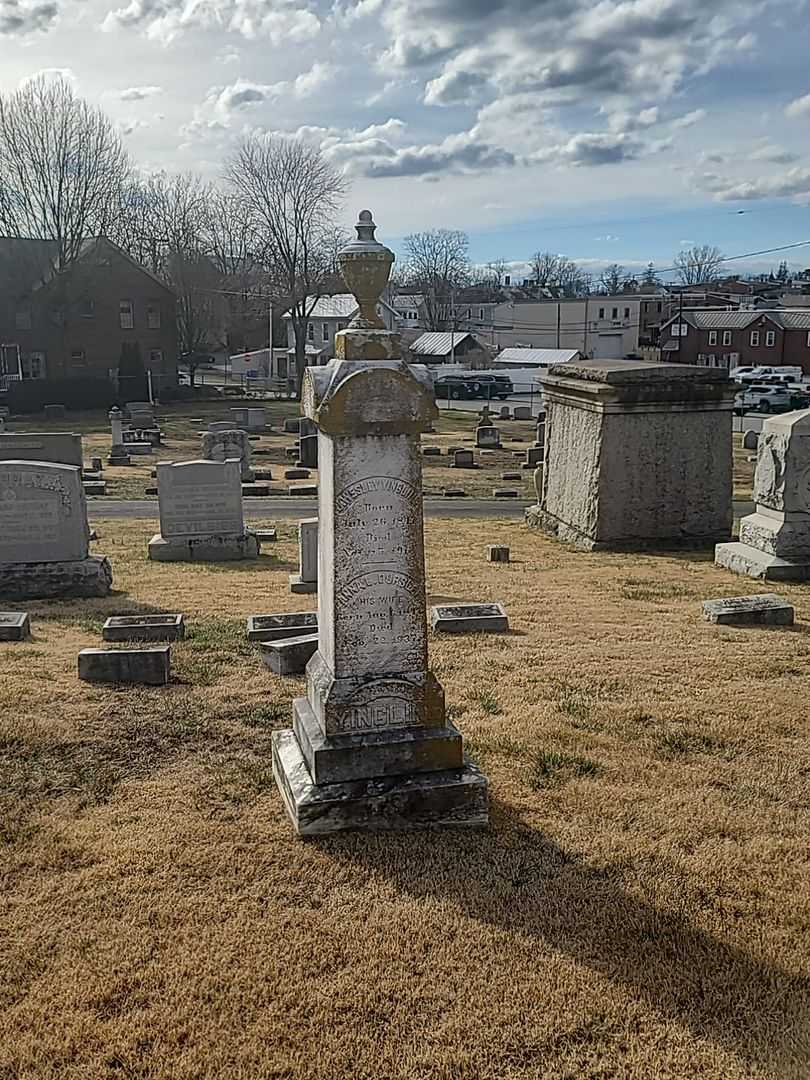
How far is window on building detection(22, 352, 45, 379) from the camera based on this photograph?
4922 centimetres

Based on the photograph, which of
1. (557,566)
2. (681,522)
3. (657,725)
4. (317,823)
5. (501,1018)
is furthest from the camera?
(681,522)

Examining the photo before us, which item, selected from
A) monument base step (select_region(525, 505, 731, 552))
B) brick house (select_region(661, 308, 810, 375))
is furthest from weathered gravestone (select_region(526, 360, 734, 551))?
brick house (select_region(661, 308, 810, 375))

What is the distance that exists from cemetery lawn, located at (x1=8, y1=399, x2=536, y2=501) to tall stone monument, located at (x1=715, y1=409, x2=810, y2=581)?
10.1 meters

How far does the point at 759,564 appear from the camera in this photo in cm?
1087

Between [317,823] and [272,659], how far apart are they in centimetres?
260

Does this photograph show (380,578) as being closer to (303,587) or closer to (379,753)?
(379,753)

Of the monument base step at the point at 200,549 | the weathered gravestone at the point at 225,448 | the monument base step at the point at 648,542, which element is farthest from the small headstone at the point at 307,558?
the weathered gravestone at the point at 225,448

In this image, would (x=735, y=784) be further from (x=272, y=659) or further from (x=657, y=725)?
(x=272, y=659)

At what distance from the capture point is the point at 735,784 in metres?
5.50

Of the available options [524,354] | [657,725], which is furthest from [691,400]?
[524,354]

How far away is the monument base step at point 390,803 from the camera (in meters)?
4.83

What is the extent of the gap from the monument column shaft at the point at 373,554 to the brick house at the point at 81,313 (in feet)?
144

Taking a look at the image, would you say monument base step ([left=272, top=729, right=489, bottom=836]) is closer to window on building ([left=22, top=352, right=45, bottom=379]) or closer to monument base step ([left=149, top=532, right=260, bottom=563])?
monument base step ([left=149, top=532, right=260, bottom=563])

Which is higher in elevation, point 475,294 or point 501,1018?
point 475,294
